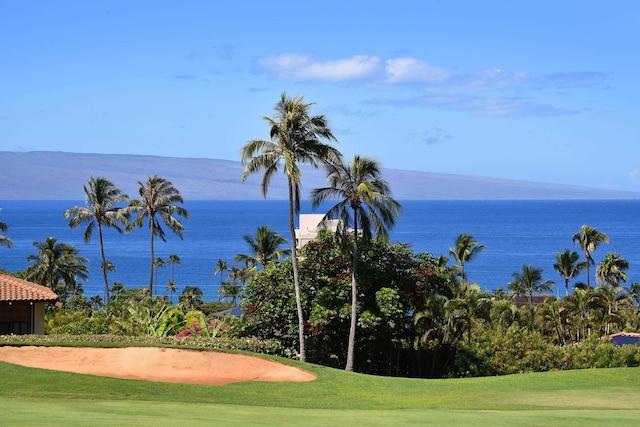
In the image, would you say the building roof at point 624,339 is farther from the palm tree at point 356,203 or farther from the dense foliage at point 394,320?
the palm tree at point 356,203

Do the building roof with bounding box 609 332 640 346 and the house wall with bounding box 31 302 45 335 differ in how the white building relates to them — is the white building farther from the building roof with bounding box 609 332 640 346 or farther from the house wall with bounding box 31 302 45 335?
the house wall with bounding box 31 302 45 335

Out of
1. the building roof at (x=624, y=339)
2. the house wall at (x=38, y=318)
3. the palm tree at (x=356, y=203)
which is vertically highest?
the palm tree at (x=356, y=203)

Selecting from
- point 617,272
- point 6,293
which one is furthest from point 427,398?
point 617,272

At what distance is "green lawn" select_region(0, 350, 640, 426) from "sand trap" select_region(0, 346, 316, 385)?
1132 millimetres

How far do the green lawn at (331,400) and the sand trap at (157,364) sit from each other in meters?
1.13

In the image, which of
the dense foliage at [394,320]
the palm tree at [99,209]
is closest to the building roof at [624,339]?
the dense foliage at [394,320]

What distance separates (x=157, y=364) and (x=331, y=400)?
691 centimetres

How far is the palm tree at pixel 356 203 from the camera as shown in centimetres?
3475

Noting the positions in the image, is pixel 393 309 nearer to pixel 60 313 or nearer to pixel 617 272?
pixel 60 313

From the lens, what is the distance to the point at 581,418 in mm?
18094

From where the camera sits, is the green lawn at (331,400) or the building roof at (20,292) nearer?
the green lawn at (331,400)

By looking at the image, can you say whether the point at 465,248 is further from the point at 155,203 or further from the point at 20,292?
the point at 20,292

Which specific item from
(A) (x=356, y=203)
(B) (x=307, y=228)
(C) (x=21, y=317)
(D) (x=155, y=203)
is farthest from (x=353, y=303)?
(B) (x=307, y=228)

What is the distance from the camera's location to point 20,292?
3553 centimetres
